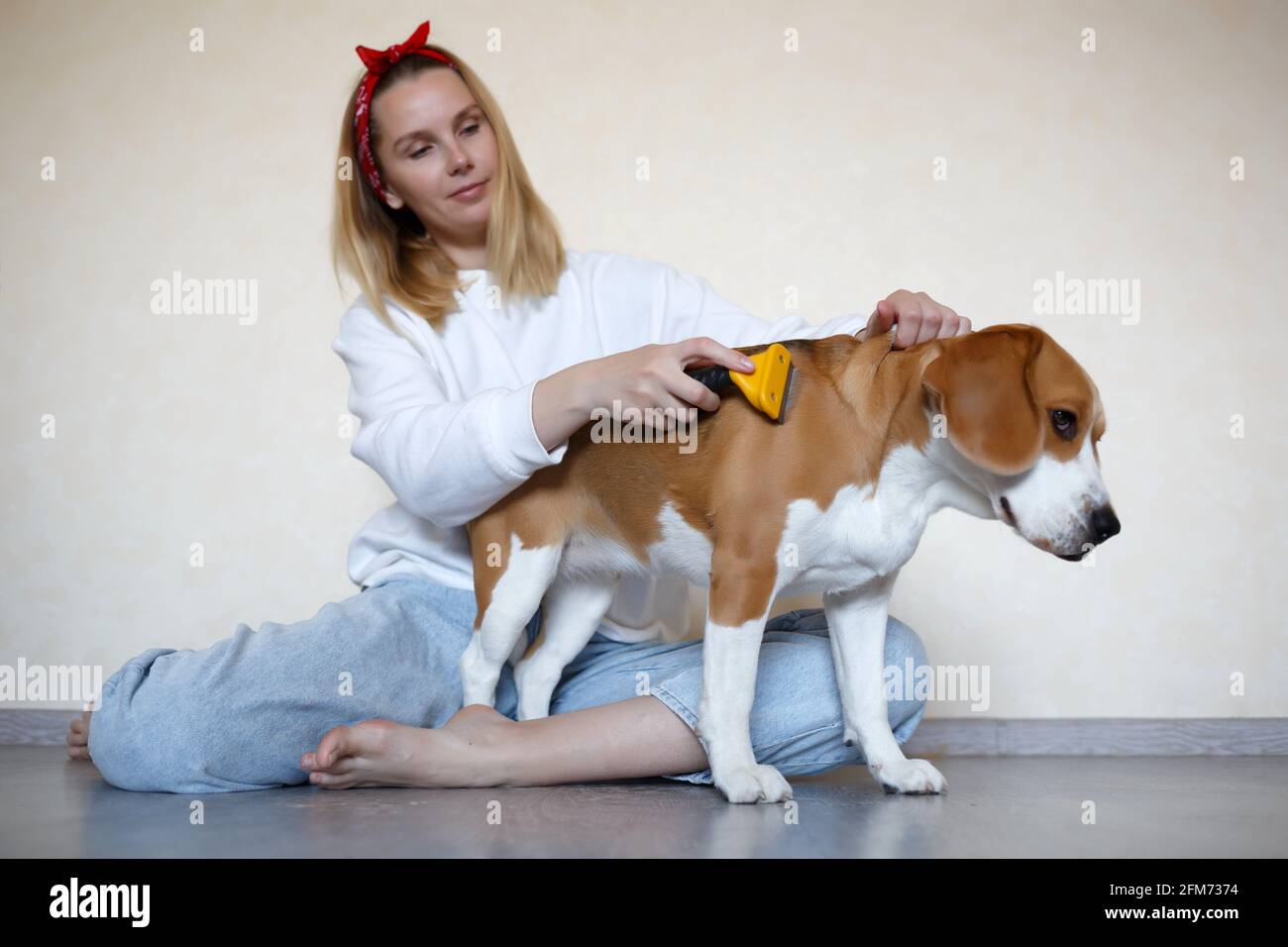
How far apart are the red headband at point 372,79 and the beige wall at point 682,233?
0.69 metres

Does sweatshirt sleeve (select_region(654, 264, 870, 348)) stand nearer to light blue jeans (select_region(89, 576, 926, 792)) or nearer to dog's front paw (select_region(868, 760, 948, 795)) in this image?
light blue jeans (select_region(89, 576, 926, 792))

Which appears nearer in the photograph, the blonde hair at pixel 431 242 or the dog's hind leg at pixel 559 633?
the dog's hind leg at pixel 559 633

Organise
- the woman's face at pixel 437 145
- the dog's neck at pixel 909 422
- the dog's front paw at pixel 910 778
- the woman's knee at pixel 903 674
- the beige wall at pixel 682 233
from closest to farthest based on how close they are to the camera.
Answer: the dog's neck at pixel 909 422, the dog's front paw at pixel 910 778, the woman's knee at pixel 903 674, the woman's face at pixel 437 145, the beige wall at pixel 682 233

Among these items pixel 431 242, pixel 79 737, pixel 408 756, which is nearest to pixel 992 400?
pixel 408 756

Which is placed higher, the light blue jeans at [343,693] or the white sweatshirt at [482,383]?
the white sweatshirt at [482,383]

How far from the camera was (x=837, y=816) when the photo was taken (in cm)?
136

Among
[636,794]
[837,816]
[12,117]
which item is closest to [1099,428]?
[837,816]

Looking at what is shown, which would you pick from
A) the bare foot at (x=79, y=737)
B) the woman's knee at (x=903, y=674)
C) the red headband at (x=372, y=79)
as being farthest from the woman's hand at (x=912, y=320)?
the bare foot at (x=79, y=737)

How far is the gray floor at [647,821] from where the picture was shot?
3.78 feet

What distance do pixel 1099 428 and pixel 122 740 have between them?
1.39m

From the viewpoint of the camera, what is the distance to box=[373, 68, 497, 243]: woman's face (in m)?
1.91

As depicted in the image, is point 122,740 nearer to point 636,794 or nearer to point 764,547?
point 636,794

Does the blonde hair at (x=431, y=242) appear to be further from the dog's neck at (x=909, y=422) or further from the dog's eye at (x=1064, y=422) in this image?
the dog's eye at (x=1064, y=422)
